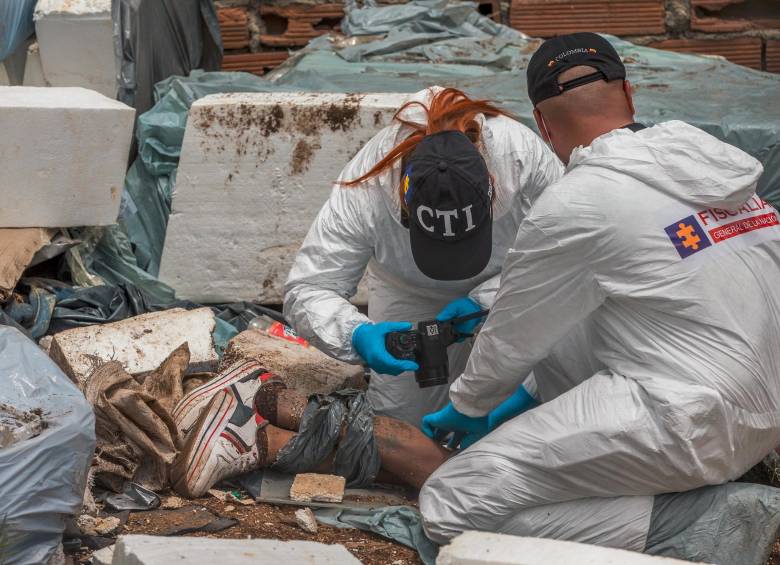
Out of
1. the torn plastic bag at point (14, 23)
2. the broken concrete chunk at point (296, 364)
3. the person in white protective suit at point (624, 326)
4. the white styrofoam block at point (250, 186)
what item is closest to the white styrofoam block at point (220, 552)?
the person in white protective suit at point (624, 326)

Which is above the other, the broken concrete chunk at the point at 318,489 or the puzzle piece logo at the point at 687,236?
the puzzle piece logo at the point at 687,236

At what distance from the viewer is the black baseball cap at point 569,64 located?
8.90 feet

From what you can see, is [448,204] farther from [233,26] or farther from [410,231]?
[233,26]

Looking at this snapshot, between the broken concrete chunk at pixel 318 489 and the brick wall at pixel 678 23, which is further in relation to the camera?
the brick wall at pixel 678 23

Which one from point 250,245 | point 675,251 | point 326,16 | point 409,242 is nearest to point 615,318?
point 675,251

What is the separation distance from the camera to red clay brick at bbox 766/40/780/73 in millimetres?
6898

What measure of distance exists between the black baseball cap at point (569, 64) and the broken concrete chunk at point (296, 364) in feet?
4.26

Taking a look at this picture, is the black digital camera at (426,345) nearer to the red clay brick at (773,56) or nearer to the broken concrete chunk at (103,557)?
the broken concrete chunk at (103,557)

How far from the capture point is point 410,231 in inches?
120

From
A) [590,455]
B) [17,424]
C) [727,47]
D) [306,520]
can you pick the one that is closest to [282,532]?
[306,520]

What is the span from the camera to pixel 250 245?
4492mm

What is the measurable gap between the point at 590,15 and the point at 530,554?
529 centimetres

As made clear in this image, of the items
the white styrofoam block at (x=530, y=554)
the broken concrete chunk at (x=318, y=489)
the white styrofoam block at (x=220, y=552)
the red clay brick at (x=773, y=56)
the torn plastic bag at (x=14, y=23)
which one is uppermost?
the torn plastic bag at (x=14, y=23)

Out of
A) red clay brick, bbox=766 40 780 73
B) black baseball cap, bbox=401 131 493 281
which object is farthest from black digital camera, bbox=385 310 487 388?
red clay brick, bbox=766 40 780 73
